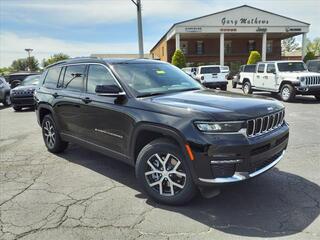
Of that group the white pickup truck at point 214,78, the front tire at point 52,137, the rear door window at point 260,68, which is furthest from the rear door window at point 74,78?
the white pickup truck at point 214,78

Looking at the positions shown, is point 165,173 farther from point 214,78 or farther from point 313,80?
point 214,78

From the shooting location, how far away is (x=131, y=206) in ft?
13.5

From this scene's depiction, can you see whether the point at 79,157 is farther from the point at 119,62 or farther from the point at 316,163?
the point at 316,163

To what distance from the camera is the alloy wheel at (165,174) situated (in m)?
3.92

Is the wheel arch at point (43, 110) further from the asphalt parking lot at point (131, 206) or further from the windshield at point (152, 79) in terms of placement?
the windshield at point (152, 79)

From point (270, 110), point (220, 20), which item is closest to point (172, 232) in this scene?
point (270, 110)

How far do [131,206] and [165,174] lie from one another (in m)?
0.60

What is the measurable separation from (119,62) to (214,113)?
209 centimetres

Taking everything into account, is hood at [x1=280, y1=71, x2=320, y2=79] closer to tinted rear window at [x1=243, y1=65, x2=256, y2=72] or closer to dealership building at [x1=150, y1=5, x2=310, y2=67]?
tinted rear window at [x1=243, y1=65, x2=256, y2=72]

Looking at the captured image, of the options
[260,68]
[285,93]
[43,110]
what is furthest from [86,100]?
[260,68]

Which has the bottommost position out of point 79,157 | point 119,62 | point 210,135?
point 79,157

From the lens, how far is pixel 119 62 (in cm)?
505

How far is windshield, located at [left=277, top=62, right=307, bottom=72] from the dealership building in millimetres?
22613

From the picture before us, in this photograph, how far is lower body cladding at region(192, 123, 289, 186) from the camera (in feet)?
11.5
